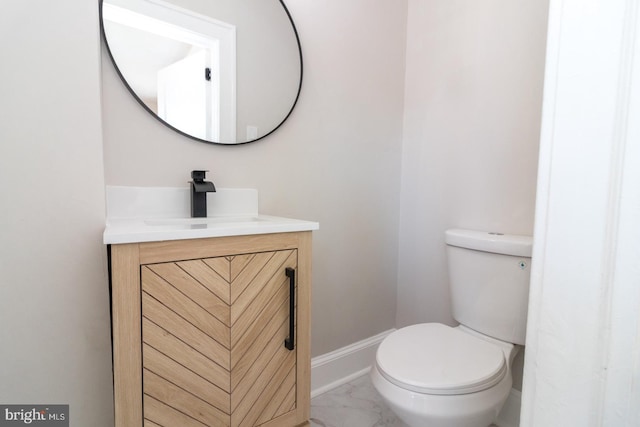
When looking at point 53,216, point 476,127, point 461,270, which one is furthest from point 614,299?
point 476,127

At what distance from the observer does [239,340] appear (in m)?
0.92

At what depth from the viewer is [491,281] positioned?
1.29 meters

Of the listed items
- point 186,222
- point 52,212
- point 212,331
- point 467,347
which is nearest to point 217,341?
point 212,331

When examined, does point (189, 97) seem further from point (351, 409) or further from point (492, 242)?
point (351, 409)

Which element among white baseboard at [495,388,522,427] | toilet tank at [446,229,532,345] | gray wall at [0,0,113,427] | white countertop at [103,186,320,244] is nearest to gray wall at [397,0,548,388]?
white baseboard at [495,388,522,427]

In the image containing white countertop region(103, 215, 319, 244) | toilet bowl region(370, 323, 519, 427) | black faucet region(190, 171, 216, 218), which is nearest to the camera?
white countertop region(103, 215, 319, 244)

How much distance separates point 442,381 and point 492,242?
1.96 ft

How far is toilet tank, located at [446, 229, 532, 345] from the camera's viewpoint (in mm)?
1220

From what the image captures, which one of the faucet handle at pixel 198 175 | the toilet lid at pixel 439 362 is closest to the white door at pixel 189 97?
the faucet handle at pixel 198 175

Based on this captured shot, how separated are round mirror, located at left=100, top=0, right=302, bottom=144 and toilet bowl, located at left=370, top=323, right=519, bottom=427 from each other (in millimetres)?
1024

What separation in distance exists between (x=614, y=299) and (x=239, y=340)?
0.83 m

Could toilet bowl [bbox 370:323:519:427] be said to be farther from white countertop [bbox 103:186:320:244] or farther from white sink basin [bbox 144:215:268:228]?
white sink basin [bbox 144:215:268:228]

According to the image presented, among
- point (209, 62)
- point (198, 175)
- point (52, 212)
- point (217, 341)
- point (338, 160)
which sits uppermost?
point (209, 62)

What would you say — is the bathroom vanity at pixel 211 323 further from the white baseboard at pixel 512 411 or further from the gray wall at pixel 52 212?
Result: the white baseboard at pixel 512 411
